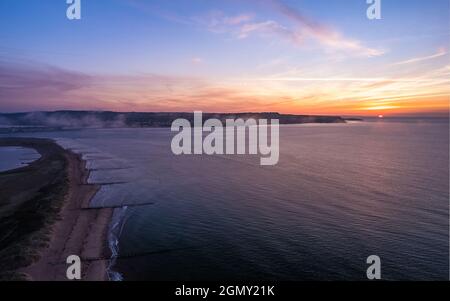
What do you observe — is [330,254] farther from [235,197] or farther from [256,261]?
[235,197]

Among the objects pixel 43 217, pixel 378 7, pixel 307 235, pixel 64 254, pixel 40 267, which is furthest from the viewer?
pixel 43 217

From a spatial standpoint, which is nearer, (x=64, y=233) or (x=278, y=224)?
(x=64, y=233)

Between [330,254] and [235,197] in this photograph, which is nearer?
[330,254]

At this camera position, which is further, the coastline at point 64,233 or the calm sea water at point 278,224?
the calm sea water at point 278,224

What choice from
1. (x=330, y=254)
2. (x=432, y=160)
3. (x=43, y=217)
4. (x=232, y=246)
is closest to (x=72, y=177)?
(x=43, y=217)
